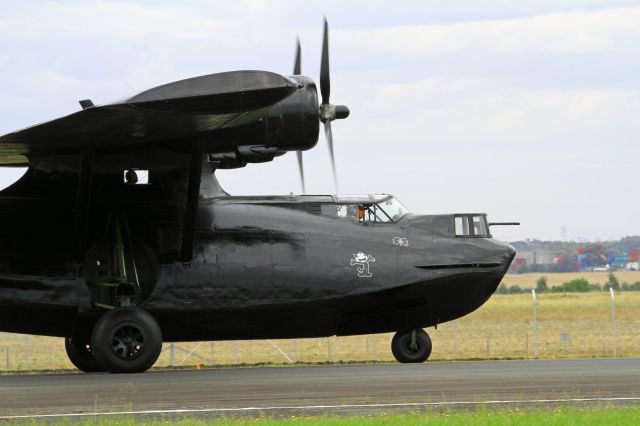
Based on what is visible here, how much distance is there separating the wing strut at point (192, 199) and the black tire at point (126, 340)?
1.57m

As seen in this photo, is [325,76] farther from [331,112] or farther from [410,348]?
[410,348]

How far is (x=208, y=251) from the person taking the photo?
22734mm

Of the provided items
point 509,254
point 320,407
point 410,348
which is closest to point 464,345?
point 410,348

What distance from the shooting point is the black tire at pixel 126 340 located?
21406mm

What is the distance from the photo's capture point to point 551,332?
49125 mm

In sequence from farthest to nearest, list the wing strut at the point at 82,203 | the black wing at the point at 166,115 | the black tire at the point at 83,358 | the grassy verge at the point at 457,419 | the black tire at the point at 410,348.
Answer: the black tire at the point at 410,348, the black tire at the point at 83,358, the wing strut at the point at 82,203, the black wing at the point at 166,115, the grassy verge at the point at 457,419

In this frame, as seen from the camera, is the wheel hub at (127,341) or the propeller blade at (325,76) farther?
the propeller blade at (325,76)

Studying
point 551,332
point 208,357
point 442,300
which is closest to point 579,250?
point 551,332

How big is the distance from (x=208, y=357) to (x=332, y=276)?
55.3 feet

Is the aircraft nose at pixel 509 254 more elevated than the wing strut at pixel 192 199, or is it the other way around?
the wing strut at pixel 192 199

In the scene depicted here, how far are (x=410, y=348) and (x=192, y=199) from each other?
20.5 feet

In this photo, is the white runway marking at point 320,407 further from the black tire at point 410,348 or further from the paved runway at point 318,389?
the black tire at point 410,348

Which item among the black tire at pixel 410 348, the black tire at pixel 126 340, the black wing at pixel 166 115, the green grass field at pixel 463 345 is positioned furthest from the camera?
the green grass field at pixel 463 345

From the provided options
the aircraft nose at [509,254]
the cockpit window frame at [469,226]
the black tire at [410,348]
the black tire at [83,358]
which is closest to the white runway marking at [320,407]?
the aircraft nose at [509,254]
